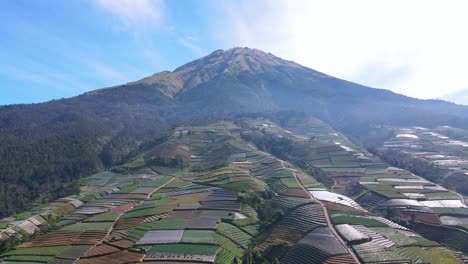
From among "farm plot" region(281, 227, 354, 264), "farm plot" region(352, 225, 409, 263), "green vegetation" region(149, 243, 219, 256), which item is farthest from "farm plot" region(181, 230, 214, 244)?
"farm plot" region(352, 225, 409, 263)

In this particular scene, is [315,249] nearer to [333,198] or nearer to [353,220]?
[353,220]

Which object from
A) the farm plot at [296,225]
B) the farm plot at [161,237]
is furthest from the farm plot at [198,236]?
the farm plot at [296,225]

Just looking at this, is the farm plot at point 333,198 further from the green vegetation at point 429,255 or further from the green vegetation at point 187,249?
the green vegetation at point 187,249

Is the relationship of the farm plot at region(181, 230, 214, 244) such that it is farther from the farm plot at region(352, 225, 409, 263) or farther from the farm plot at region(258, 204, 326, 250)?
the farm plot at region(352, 225, 409, 263)

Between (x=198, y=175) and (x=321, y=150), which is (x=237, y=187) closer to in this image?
(x=198, y=175)

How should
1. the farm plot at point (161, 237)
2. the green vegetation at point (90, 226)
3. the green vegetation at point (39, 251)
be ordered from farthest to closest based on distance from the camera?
1. the green vegetation at point (90, 226)
2. the farm plot at point (161, 237)
3. the green vegetation at point (39, 251)

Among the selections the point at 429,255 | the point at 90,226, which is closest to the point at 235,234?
the point at 90,226

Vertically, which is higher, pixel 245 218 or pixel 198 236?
pixel 245 218

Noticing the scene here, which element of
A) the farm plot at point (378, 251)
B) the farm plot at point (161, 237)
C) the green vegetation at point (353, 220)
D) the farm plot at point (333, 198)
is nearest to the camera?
the farm plot at point (378, 251)
